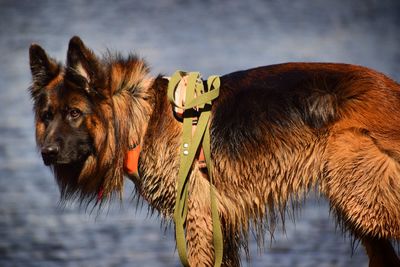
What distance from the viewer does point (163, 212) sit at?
545 centimetres

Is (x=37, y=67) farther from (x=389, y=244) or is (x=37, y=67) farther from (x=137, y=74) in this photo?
(x=389, y=244)

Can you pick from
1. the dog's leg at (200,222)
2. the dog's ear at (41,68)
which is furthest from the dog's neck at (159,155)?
the dog's ear at (41,68)

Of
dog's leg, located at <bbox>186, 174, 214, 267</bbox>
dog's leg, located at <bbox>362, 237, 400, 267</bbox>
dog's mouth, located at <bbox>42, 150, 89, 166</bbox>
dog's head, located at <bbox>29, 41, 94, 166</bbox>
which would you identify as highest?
dog's head, located at <bbox>29, 41, 94, 166</bbox>

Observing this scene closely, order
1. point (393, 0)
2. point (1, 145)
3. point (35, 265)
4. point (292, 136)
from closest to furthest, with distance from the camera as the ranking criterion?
point (292, 136)
point (35, 265)
point (1, 145)
point (393, 0)

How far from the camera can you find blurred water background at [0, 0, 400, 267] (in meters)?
7.67

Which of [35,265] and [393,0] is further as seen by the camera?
[393,0]

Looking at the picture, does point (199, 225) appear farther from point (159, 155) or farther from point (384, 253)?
point (384, 253)

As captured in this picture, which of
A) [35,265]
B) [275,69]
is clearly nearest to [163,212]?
[275,69]

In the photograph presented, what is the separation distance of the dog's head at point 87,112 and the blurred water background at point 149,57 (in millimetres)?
1931

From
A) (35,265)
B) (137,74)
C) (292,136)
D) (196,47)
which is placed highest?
(196,47)

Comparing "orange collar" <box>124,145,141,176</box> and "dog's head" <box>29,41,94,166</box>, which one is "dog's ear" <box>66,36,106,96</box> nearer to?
"dog's head" <box>29,41,94,166</box>

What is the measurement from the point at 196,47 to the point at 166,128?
8.09 metres

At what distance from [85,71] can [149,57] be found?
7302mm

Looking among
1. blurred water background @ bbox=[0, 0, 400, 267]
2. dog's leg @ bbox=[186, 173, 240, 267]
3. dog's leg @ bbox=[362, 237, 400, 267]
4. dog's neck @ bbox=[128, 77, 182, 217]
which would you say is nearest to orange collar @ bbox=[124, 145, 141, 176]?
dog's neck @ bbox=[128, 77, 182, 217]
